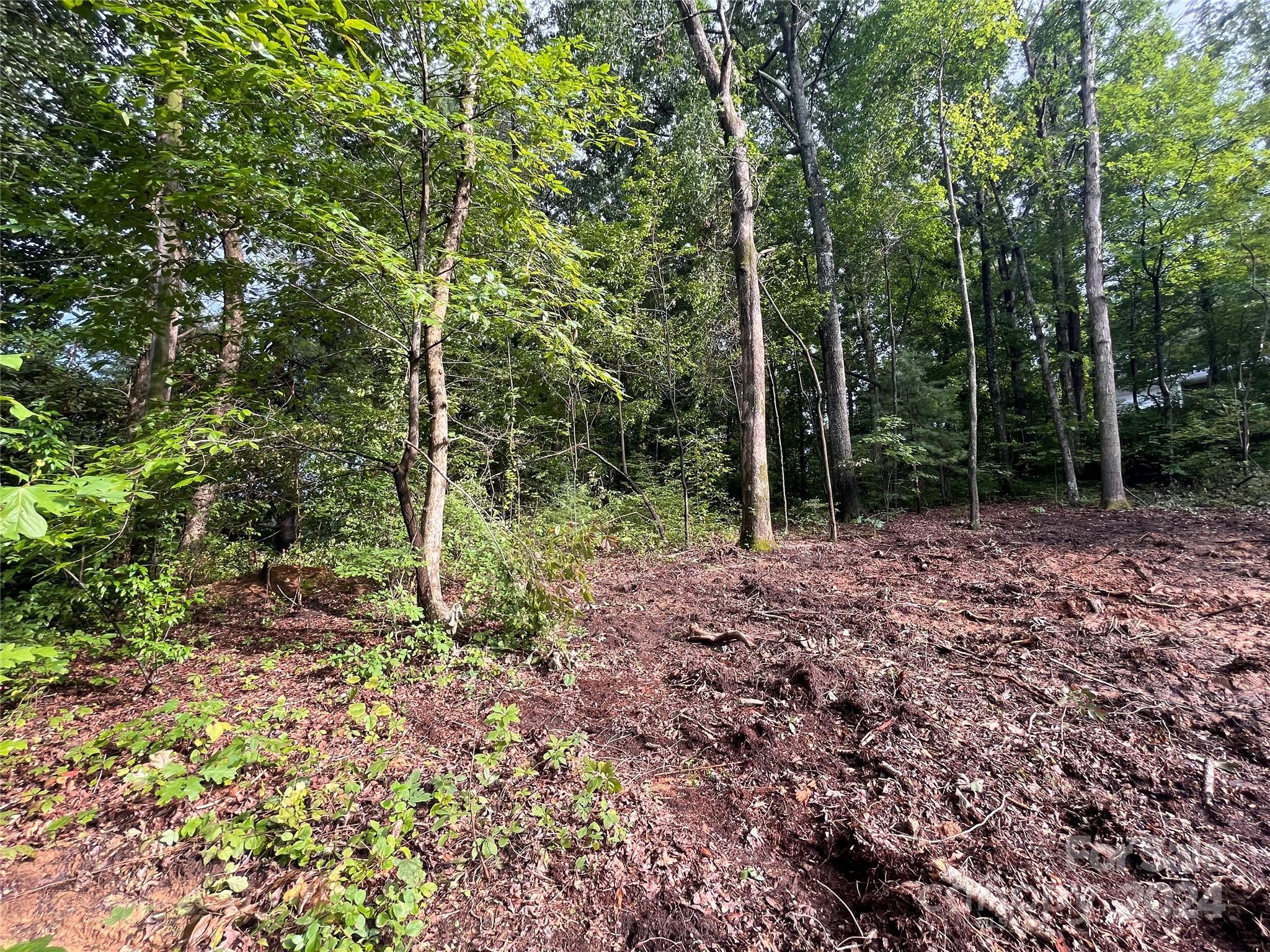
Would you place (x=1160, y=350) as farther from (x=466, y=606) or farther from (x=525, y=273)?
(x=466, y=606)

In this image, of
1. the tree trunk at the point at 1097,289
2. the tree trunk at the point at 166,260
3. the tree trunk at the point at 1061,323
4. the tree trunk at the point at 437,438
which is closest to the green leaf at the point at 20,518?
the tree trunk at the point at 437,438

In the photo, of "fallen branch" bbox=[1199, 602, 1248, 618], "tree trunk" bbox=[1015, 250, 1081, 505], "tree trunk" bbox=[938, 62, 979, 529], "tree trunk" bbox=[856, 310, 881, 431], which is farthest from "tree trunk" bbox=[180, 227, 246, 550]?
"tree trunk" bbox=[1015, 250, 1081, 505]

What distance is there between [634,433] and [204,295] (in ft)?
35.4

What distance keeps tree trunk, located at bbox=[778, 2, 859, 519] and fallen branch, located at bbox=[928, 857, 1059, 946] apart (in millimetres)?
10634

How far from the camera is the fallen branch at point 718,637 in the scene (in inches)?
150

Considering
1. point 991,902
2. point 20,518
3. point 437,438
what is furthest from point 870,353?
point 20,518

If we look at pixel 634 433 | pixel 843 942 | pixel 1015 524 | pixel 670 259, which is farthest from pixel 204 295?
pixel 1015 524

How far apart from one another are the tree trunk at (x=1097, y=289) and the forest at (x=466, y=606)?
120 cm

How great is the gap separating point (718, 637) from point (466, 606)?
2.40m

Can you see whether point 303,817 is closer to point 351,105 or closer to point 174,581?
point 174,581

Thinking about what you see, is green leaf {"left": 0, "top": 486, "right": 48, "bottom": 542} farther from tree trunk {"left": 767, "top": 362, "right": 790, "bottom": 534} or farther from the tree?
the tree

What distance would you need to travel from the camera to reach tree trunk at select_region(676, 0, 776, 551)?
707 centimetres

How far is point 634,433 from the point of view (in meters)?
14.1

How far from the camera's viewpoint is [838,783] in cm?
220
